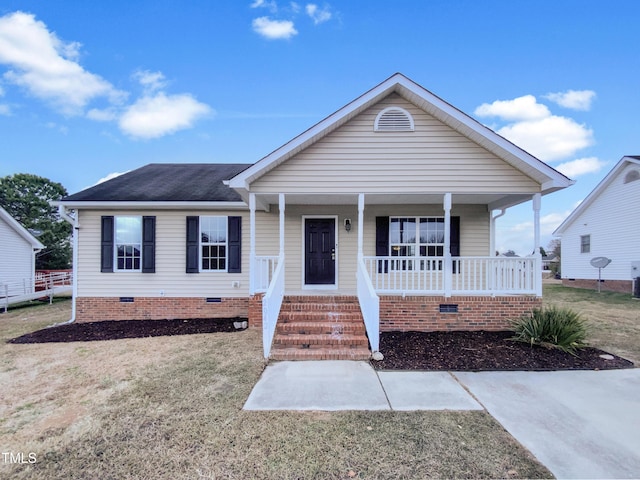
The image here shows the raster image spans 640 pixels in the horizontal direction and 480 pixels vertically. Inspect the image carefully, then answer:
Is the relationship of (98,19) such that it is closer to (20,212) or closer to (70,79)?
(70,79)

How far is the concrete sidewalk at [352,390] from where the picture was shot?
3717 mm

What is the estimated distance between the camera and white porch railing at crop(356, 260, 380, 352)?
5.56 m

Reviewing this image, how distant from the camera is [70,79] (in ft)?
47.5

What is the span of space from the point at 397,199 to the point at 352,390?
204 inches

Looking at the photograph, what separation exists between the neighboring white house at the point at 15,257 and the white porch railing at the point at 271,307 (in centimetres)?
1595

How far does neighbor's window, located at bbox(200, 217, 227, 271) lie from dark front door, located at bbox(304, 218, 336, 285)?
2.38 m

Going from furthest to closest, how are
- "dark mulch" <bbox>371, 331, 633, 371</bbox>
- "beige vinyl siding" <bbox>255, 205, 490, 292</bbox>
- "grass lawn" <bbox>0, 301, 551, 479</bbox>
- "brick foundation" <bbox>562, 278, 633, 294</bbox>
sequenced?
1. "brick foundation" <bbox>562, 278, 633, 294</bbox>
2. "beige vinyl siding" <bbox>255, 205, 490, 292</bbox>
3. "dark mulch" <bbox>371, 331, 633, 371</bbox>
4. "grass lawn" <bbox>0, 301, 551, 479</bbox>

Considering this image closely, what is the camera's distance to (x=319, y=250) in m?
8.96

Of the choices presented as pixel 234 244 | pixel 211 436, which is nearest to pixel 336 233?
pixel 234 244

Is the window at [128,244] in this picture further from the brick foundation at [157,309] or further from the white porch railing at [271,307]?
the white porch railing at [271,307]

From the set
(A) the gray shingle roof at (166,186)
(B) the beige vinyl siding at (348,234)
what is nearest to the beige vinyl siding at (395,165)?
(B) the beige vinyl siding at (348,234)

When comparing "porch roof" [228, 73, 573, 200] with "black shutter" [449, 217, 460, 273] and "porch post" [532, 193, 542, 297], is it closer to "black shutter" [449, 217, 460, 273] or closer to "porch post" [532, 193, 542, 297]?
"porch post" [532, 193, 542, 297]

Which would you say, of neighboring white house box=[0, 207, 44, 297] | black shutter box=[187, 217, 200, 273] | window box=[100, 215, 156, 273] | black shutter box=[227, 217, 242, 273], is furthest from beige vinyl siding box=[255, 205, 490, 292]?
neighboring white house box=[0, 207, 44, 297]

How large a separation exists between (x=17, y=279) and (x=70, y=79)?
34.7ft
